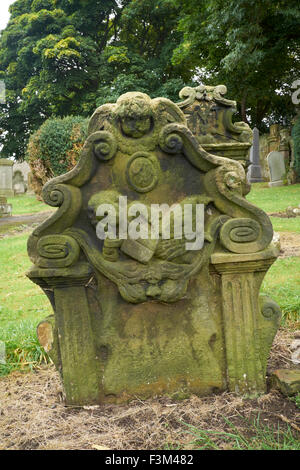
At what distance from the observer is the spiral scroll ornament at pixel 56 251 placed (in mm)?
2201

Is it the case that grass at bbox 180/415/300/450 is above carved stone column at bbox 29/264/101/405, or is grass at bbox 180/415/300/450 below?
below

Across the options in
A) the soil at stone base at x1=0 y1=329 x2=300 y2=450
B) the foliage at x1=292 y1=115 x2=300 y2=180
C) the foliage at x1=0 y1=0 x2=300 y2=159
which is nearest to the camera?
the soil at stone base at x1=0 y1=329 x2=300 y2=450

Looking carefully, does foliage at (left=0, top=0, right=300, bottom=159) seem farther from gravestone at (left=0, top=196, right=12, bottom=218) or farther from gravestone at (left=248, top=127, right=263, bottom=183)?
gravestone at (left=0, top=196, right=12, bottom=218)

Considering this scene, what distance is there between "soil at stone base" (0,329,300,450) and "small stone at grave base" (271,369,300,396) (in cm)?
5

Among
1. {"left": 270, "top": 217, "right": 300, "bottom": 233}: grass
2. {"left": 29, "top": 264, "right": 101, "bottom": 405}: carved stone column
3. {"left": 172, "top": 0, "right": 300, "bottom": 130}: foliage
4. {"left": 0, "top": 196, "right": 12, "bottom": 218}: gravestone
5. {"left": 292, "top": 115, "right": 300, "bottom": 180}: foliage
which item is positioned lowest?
{"left": 29, "top": 264, "right": 101, "bottom": 405}: carved stone column

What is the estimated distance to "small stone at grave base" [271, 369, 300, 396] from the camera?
226 cm

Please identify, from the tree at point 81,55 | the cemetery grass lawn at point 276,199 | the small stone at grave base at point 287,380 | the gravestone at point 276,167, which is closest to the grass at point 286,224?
the cemetery grass lawn at point 276,199

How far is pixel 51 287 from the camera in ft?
7.43

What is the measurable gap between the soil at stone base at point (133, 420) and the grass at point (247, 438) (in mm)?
13

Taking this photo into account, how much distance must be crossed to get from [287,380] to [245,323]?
42cm

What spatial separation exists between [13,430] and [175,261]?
134 centimetres

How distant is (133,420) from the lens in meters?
2.15

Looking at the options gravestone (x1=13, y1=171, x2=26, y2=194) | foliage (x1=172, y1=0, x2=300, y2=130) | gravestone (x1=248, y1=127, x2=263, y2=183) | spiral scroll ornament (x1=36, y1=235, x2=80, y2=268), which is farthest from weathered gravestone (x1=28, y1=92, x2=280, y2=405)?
gravestone (x1=13, y1=171, x2=26, y2=194)
